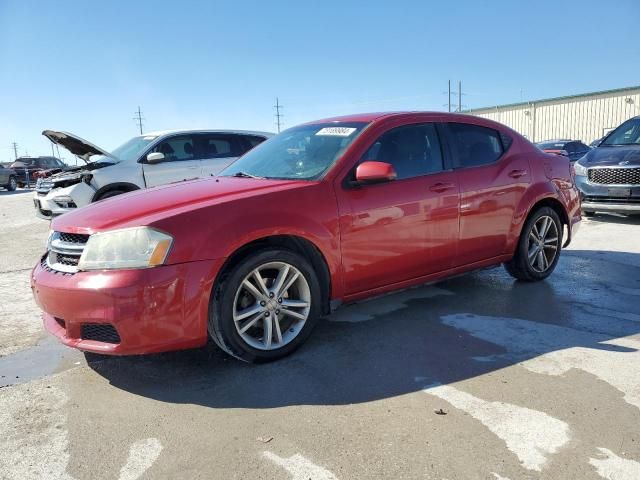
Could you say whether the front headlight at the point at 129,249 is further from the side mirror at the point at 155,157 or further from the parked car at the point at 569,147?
the parked car at the point at 569,147

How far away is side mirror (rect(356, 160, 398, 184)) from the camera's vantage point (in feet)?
11.4

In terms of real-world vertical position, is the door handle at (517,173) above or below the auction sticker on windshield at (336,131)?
below

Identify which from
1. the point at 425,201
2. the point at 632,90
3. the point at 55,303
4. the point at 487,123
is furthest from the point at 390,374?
the point at 632,90

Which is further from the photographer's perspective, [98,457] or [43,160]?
[43,160]

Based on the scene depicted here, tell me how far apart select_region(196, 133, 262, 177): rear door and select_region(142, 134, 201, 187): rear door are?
0.46ft

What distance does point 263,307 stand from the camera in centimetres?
326

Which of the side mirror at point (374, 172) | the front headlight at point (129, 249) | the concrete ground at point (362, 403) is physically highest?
the side mirror at point (374, 172)

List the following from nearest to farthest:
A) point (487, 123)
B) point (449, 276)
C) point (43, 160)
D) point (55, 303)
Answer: point (55, 303)
point (449, 276)
point (487, 123)
point (43, 160)

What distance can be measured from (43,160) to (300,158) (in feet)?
111

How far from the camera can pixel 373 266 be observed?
3.70 metres

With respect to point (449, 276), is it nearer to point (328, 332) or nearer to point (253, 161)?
point (328, 332)

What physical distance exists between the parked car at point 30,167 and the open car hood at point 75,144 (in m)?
25.7

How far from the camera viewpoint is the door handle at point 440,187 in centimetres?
402

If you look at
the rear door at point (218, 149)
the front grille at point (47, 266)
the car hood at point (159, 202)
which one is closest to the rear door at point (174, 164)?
the rear door at point (218, 149)
